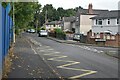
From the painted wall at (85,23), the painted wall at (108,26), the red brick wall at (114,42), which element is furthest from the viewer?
the painted wall at (85,23)

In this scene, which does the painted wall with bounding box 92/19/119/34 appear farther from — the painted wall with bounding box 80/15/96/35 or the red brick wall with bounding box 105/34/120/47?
the red brick wall with bounding box 105/34/120/47

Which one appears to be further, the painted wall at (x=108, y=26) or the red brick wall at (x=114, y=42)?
the painted wall at (x=108, y=26)

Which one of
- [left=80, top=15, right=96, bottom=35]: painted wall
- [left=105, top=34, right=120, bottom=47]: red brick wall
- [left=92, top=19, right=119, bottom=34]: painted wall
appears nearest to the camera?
[left=105, top=34, right=120, bottom=47]: red brick wall

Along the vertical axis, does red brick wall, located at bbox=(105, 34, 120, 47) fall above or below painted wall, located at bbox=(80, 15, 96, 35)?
below

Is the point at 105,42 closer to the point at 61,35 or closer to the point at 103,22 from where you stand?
the point at 61,35

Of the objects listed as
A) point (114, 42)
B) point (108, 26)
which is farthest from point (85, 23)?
point (114, 42)

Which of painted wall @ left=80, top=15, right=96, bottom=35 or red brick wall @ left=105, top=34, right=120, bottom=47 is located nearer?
red brick wall @ left=105, top=34, right=120, bottom=47

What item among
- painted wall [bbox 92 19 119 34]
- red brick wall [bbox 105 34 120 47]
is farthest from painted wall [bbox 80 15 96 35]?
red brick wall [bbox 105 34 120 47]

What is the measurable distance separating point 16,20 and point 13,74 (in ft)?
79.8

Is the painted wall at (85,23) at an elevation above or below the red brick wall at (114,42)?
above

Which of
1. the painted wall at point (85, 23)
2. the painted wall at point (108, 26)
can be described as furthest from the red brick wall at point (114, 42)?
the painted wall at point (85, 23)

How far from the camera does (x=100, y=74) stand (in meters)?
13.2

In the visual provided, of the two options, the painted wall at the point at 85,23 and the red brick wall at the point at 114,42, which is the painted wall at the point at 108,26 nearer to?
the painted wall at the point at 85,23

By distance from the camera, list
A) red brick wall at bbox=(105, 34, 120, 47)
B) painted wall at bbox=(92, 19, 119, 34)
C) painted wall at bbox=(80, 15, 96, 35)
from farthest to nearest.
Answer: painted wall at bbox=(80, 15, 96, 35) < painted wall at bbox=(92, 19, 119, 34) < red brick wall at bbox=(105, 34, 120, 47)
